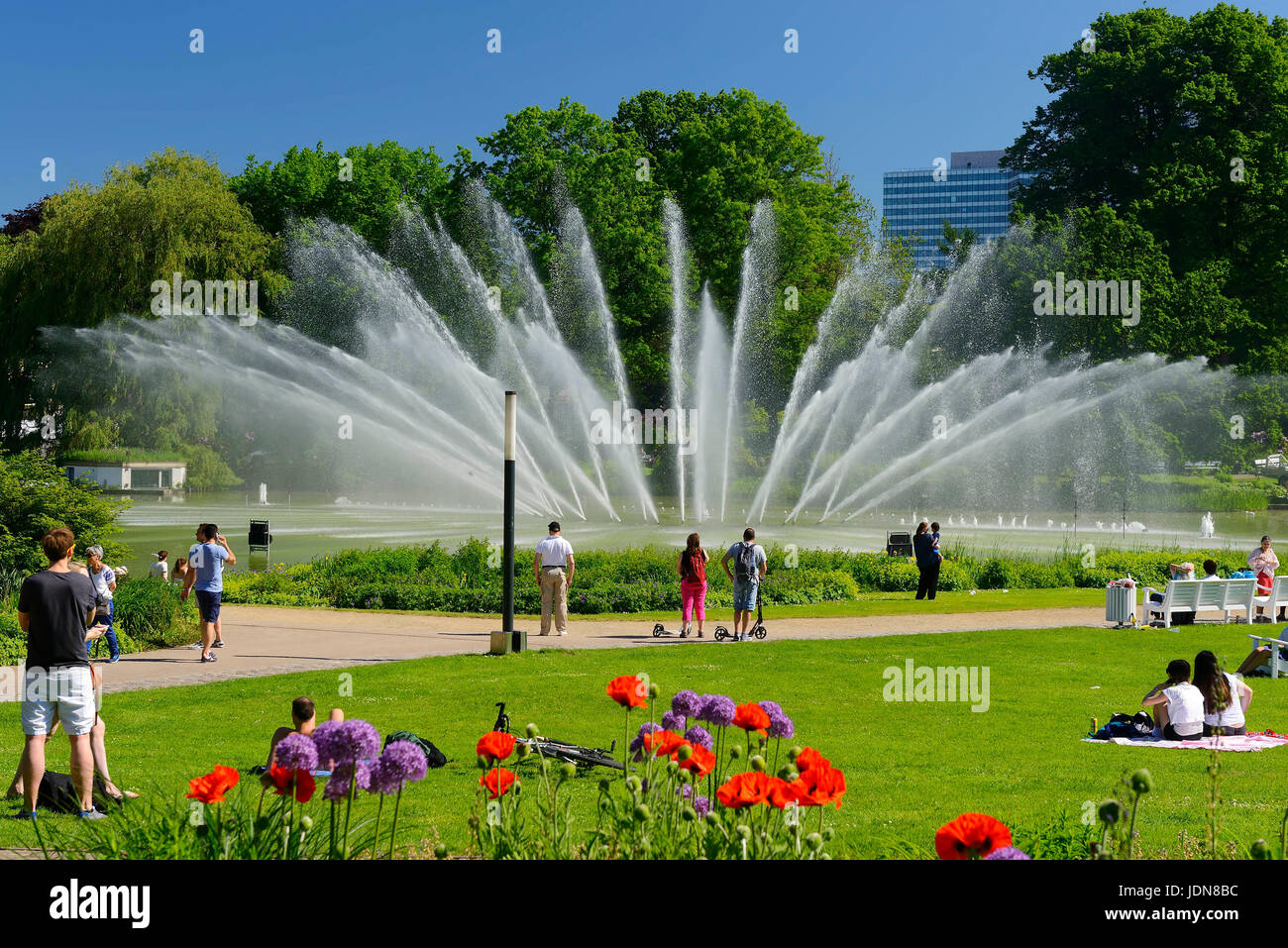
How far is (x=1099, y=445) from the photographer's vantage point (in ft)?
162

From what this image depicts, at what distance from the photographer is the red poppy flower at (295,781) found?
4.31 meters

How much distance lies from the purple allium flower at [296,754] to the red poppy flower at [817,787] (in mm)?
1759


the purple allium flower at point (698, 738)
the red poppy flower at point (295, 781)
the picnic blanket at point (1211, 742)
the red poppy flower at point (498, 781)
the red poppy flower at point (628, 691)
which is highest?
the red poppy flower at point (628, 691)

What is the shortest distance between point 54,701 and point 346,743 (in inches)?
155

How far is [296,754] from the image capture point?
4273mm

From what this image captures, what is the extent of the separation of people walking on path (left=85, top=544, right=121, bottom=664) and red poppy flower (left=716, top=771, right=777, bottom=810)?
1105 centimetres

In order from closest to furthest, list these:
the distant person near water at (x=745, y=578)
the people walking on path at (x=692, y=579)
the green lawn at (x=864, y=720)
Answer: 1. the green lawn at (x=864, y=720)
2. the distant person near water at (x=745, y=578)
3. the people walking on path at (x=692, y=579)

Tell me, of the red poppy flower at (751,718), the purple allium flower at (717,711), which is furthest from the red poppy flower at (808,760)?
the purple allium flower at (717,711)

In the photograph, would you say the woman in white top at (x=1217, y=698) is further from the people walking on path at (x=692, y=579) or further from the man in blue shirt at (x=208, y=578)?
the man in blue shirt at (x=208, y=578)

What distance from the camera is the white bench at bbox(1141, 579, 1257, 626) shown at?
1862cm

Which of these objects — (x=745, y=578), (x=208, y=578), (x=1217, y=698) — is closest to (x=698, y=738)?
(x=1217, y=698)

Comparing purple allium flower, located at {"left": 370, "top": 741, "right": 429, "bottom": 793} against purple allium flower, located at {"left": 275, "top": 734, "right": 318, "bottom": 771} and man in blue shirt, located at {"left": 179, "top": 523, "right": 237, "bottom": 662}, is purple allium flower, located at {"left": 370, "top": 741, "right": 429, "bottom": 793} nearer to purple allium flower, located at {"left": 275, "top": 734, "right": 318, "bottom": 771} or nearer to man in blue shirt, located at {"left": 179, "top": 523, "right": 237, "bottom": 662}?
purple allium flower, located at {"left": 275, "top": 734, "right": 318, "bottom": 771}

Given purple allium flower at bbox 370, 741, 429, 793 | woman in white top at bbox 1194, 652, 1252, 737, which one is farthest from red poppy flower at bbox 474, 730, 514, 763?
woman in white top at bbox 1194, 652, 1252, 737
